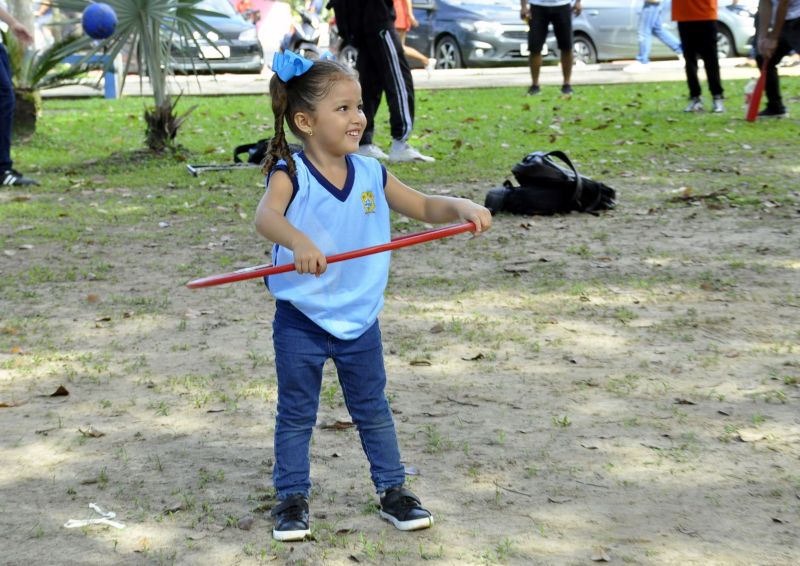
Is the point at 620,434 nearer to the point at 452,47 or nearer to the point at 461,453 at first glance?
the point at 461,453

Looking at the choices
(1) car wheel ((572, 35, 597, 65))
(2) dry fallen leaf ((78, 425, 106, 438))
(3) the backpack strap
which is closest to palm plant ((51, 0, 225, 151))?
(3) the backpack strap

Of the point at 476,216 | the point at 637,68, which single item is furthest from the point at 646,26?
the point at 476,216

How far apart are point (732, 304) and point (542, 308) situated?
0.83 m

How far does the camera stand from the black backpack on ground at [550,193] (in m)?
7.62

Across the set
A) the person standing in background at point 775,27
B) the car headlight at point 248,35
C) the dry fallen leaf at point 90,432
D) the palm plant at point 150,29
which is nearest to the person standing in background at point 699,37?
the person standing in background at point 775,27

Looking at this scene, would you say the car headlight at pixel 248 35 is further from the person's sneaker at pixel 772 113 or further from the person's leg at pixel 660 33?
the person's sneaker at pixel 772 113

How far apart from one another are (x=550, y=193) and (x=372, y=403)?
4547mm

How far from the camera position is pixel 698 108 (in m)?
12.7

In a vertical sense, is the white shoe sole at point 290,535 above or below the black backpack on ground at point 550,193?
below

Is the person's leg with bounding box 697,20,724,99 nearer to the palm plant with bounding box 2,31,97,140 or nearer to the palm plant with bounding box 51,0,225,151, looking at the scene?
the palm plant with bounding box 51,0,225,151

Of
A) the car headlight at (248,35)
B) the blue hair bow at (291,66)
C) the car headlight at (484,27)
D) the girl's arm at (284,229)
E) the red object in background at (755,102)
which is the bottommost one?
the red object in background at (755,102)

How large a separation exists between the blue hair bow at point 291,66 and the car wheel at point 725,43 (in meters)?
19.7

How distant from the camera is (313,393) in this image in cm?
333

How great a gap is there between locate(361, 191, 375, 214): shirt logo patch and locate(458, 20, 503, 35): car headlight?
18426 mm
